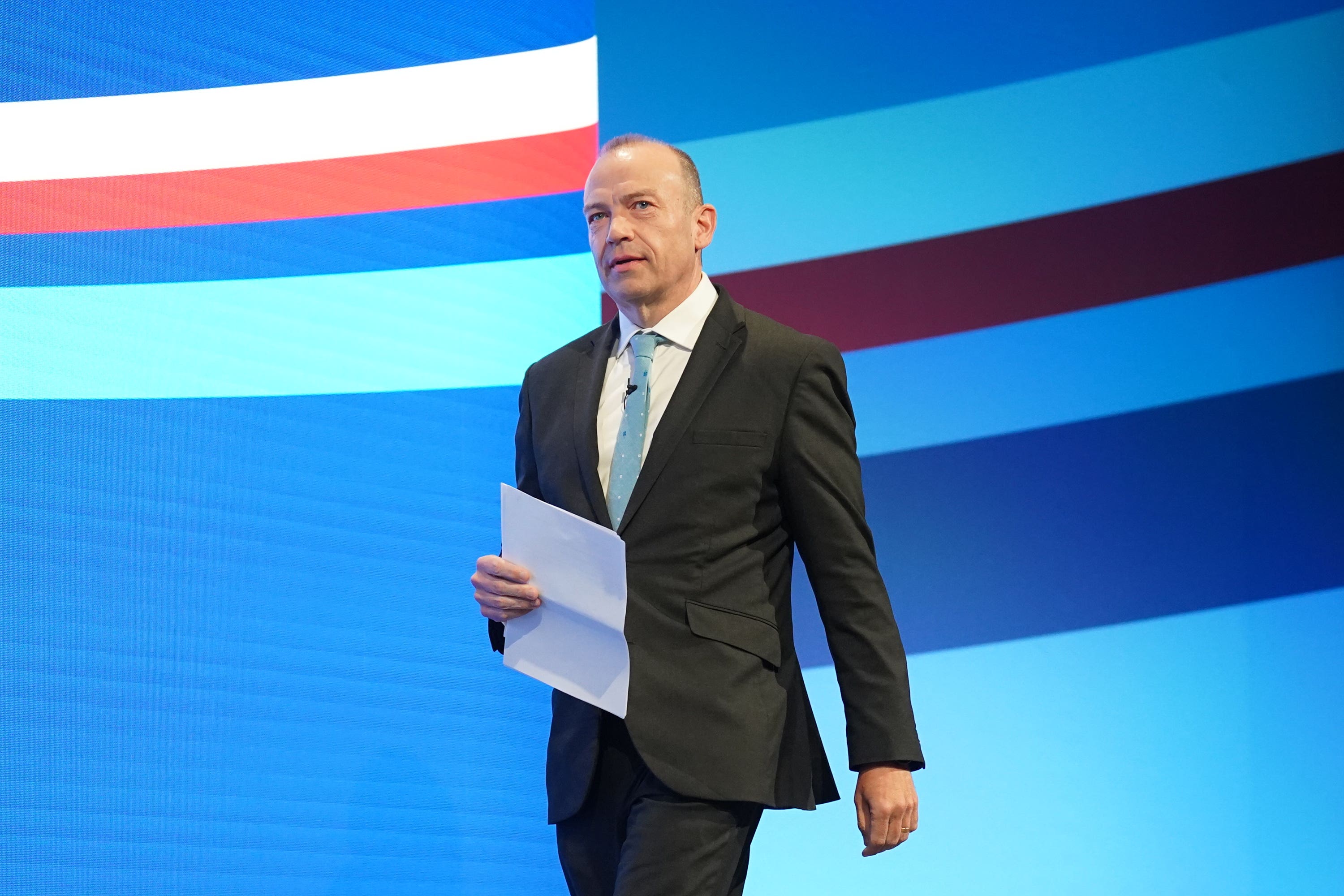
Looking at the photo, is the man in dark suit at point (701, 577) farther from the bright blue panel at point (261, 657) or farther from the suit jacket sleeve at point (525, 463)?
the bright blue panel at point (261, 657)

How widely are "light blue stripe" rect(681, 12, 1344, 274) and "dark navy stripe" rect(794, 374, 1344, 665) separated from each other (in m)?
0.49

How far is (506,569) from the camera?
1548mm

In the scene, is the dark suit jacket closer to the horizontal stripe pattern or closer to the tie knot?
the tie knot

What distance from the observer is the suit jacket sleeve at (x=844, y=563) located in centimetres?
155

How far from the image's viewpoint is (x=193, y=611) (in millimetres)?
2270

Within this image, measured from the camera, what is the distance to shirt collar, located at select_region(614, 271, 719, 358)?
5.57 ft

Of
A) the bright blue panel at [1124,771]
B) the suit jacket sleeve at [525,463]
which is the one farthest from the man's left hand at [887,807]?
the bright blue panel at [1124,771]

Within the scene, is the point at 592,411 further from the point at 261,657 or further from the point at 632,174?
the point at 261,657

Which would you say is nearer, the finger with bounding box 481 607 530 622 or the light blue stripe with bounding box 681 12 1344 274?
the finger with bounding box 481 607 530 622

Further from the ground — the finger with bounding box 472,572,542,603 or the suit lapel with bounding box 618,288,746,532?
the suit lapel with bounding box 618,288,746,532

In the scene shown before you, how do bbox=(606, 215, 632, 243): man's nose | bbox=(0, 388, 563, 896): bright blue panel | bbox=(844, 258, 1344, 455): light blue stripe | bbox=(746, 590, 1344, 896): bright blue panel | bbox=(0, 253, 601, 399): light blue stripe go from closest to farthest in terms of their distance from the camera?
bbox=(606, 215, 632, 243): man's nose < bbox=(0, 388, 563, 896): bright blue panel < bbox=(0, 253, 601, 399): light blue stripe < bbox=(746, 590, 1344, 896): bright blue panel < bbox=(844, 258, 1344, 455): light blue stripe

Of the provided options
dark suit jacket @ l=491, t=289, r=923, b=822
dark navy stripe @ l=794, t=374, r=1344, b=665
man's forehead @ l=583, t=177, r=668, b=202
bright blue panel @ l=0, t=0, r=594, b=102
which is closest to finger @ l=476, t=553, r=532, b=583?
dark suit jacket @ l=491, t=289, r=923, b=822

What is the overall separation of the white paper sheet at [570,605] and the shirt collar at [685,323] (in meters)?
0.31

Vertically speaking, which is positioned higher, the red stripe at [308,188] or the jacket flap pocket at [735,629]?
the red stripe at [308,188]
